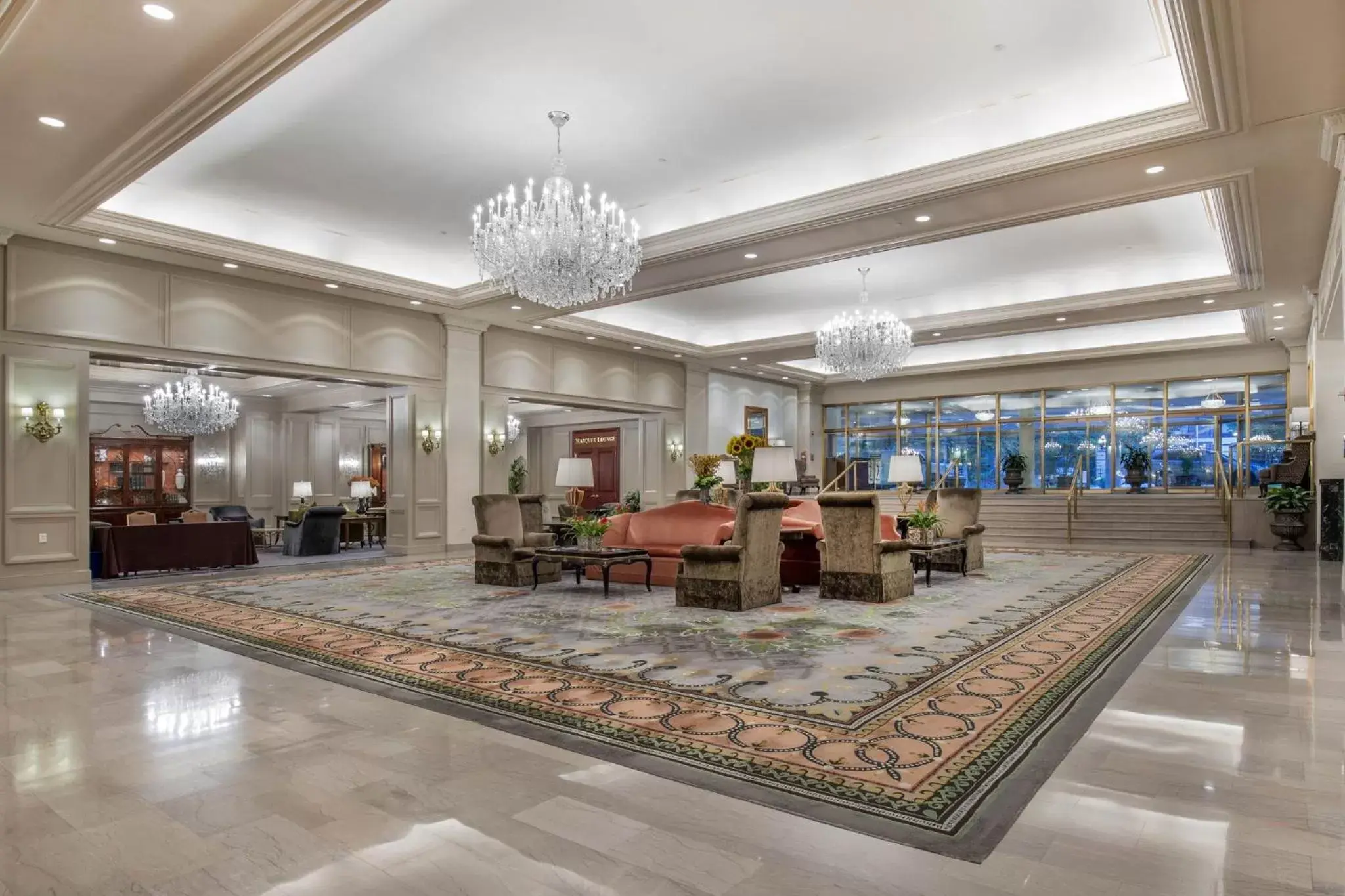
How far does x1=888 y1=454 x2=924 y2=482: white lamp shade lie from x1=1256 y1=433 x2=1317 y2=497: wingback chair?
6726 mm

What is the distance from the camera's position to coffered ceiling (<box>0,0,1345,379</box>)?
183 inches

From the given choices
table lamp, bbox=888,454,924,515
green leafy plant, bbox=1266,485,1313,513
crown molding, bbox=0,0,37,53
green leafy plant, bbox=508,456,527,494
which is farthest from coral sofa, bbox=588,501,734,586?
green leafy plant, bbox=1266,485,1313,513

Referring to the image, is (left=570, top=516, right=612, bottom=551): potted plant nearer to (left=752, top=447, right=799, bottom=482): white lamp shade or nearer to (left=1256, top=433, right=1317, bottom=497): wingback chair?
(left=752, top=447, right=799, bottom=482): white lamp shade

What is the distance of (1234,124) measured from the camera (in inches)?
208

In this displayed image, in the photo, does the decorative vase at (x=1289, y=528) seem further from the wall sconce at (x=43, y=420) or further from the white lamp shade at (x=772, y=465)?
the wall sconce at (x=43, y=420)

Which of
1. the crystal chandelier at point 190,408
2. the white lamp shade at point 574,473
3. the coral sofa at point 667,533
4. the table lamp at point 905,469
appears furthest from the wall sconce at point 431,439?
the table lamp at point 905,469

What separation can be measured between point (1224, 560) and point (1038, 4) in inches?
318

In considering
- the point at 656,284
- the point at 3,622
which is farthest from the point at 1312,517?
the point at 3,622

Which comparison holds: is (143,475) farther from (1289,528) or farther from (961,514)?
(1289,528)

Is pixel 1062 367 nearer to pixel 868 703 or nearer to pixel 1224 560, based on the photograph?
pixel 1224 560

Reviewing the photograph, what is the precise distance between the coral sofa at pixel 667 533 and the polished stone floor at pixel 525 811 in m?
3.97

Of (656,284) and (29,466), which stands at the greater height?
(656,284)

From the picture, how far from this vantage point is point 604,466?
739 inches

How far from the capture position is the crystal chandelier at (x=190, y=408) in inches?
500
